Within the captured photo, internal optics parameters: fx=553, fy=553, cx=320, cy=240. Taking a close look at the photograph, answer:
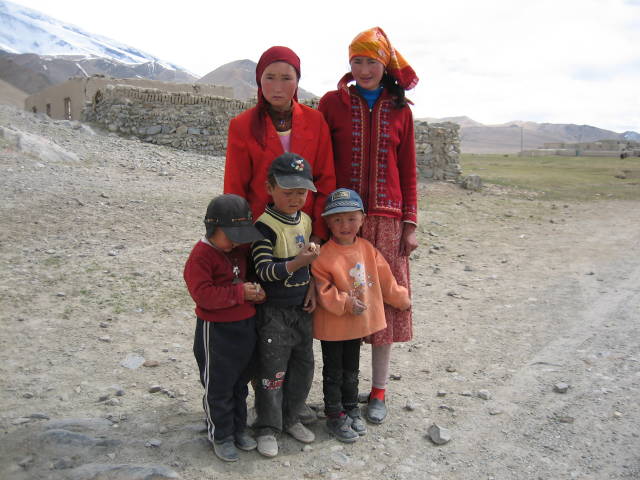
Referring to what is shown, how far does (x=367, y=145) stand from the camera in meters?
2.82

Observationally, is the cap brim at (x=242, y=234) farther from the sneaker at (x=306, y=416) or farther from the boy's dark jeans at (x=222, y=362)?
the sneaker at (x=306, y=416)

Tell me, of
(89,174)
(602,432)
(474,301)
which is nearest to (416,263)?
(474,301)

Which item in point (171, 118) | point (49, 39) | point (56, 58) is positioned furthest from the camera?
point (49, 39)

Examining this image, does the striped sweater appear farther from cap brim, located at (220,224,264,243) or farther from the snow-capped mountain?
the snow-capped mountain

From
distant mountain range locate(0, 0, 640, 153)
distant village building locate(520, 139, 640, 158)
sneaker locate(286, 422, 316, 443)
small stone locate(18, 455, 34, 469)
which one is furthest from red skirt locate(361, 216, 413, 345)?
distant mountain range locate(0, 0, 640, 153)

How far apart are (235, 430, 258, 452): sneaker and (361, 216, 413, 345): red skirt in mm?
787

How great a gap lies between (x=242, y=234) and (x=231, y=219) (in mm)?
77

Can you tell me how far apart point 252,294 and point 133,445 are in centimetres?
95

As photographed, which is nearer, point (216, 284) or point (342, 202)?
point (216, 284)

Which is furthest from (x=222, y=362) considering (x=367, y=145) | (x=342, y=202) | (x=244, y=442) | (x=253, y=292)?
(x=367, y=145)

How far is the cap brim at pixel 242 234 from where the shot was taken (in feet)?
7.48

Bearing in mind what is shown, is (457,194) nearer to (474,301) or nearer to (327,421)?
(474,301)

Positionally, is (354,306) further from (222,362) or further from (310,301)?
(222,362)

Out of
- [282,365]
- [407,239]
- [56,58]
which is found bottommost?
[282,365]
